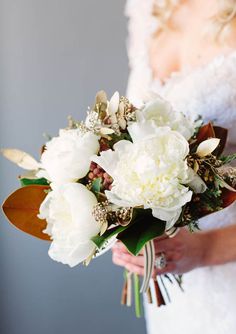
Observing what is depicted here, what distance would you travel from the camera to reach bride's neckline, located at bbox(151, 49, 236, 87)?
2.83ft

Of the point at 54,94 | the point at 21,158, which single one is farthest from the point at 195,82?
the point at 54,94

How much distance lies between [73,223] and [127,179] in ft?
0.32

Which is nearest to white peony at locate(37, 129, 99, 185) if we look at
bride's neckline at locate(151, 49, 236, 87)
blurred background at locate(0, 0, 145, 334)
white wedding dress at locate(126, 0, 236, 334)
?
white wedding dress at locate(126, 0, 236, 334)

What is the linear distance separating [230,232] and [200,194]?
23 cm

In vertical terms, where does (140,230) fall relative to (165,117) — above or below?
below

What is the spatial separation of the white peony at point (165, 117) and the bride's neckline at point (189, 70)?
28 cm

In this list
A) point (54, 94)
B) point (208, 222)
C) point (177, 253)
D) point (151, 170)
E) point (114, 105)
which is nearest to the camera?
point (151, 170)

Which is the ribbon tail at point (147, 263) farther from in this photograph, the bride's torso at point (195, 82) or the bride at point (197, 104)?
the bride's torso at point (195, 82)

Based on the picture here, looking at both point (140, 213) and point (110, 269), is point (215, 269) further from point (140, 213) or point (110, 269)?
point (110, 269)

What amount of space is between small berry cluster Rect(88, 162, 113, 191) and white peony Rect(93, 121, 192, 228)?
23 millimetres

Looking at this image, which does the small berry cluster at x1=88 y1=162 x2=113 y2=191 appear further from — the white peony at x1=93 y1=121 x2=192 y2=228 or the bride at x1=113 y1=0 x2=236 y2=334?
the bride at x1=113 y1=0 x2=236 y2=334

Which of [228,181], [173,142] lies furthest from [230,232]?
[173,142]

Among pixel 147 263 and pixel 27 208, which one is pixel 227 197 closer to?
pixel 147 263

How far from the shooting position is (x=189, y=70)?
93 cm
